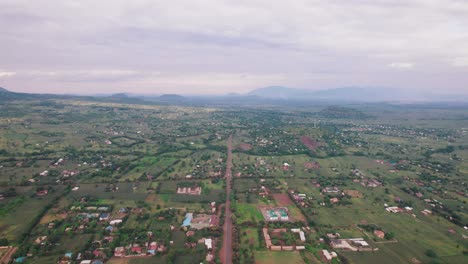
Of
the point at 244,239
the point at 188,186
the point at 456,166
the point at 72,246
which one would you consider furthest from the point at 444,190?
the point at 72,246

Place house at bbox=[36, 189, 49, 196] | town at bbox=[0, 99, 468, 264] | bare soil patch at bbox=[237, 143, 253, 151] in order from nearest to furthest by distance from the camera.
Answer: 1. town at bbox=[0, 99, 468, 264]
2. house at bbox=[36, 189, 49, 196]
3. bare soil patch at bbox=[237, 143, 253, 151]

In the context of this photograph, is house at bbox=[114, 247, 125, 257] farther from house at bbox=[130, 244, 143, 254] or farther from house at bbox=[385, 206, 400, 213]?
house at bbox=[385, 206, 400, 213]

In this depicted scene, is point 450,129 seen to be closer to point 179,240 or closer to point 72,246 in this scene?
point 179,240

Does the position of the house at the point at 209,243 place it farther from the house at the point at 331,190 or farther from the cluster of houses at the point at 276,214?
the house at the point at 331,190

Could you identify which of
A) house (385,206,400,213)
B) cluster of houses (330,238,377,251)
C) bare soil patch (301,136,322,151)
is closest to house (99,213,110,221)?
cluster of houses (330,238,377,251)

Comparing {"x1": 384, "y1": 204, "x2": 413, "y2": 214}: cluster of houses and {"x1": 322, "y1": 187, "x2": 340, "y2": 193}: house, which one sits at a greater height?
{"x1": 322, "y1": 187, "x2": 340, "y2": 193}: house

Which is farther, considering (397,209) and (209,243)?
(397,209)

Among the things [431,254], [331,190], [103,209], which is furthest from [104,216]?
[431,254]

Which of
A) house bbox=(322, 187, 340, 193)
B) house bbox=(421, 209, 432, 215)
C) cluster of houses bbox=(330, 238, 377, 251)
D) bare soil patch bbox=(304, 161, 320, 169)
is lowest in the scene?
cluster of houses bbox=(330, 238, 377, 251)

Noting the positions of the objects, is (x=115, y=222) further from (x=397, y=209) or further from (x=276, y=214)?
(x=397, y=209)

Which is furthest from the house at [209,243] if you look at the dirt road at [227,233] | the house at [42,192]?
the house at [42,192]

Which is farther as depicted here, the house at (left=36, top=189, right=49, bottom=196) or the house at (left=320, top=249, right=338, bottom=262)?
the house at (left=36, top=189, right=49, bottom=196)
